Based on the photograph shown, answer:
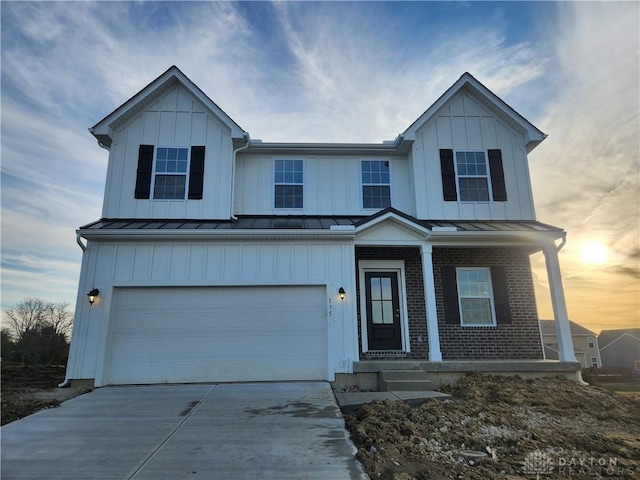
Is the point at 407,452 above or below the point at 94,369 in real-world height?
below

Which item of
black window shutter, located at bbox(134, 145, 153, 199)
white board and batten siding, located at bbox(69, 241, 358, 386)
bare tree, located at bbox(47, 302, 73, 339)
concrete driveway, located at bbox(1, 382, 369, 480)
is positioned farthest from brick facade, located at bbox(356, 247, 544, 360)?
→ bare tree, located at bbox(47, 302, 73, 339)

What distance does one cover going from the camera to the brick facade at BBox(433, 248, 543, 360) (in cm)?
861

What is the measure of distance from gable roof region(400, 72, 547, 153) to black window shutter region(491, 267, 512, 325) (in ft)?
12.7

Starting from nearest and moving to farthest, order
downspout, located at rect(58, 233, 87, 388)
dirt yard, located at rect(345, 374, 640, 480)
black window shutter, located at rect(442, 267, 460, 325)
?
1. dirt yard, located at rect(345, 374, 640, 480)
2. downspout, located at rect(58, 233, 87, 388)
3. black window shutter, located at rect(442, 267, 460, 325)

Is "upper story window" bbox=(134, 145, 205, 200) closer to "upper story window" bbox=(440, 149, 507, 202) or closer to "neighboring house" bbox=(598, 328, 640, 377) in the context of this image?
"upper story window" bbox=(440, 149, 507, 202)

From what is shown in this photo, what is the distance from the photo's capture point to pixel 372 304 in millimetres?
8836

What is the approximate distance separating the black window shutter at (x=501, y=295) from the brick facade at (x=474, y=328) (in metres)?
0.13

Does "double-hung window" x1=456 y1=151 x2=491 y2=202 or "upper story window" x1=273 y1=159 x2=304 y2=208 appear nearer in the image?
"double-hung window" x1=456 y1=151 x2=491 y2=202

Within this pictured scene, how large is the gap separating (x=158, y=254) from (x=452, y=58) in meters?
10.0

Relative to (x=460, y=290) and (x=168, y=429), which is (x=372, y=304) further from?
(x=168, y=429)

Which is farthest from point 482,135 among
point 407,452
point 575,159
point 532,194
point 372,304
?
point 407,452

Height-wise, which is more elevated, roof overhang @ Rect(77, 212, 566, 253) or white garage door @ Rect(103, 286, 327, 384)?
roof overhang @ Rect(77, 212, 566, 253)

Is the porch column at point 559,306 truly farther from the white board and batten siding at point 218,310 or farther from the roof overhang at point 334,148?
the white board and batten siding at point 218,310

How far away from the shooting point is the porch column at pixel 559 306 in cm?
772
